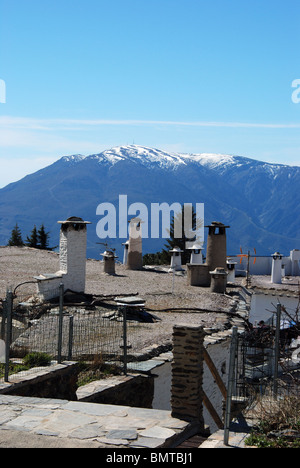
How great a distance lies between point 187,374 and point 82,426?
178cm

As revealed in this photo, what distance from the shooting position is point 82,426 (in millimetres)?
7664

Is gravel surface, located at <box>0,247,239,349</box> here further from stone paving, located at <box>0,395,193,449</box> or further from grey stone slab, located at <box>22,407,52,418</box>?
grey stone slab, located at <box>22,407,52,418</box>

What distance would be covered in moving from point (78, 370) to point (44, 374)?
168 centimetres

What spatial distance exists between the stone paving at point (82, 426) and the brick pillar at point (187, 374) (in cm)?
25

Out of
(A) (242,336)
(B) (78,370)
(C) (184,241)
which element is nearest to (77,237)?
(B) (78,370)

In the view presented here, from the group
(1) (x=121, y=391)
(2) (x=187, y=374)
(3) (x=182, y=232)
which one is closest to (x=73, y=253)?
(1) (x=121, y=391)

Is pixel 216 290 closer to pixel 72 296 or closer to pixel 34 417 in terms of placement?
pixel 72 296

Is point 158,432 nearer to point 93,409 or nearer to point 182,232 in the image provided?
point 93,409

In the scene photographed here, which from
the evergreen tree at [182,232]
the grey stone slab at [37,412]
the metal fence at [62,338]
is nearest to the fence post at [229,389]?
the grey stone slab at [37,412]

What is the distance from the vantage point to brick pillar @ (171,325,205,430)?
853 cm

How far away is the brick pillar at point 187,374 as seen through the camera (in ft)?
28.0

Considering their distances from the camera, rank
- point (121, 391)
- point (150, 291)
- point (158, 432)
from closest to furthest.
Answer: point (158, 432) → point (121, 391) → point (150, 291)

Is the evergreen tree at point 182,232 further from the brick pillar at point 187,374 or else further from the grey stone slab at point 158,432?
the grey stone slab at point 158,432

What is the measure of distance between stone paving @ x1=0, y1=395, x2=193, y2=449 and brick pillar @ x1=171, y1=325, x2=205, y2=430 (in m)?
0.25
